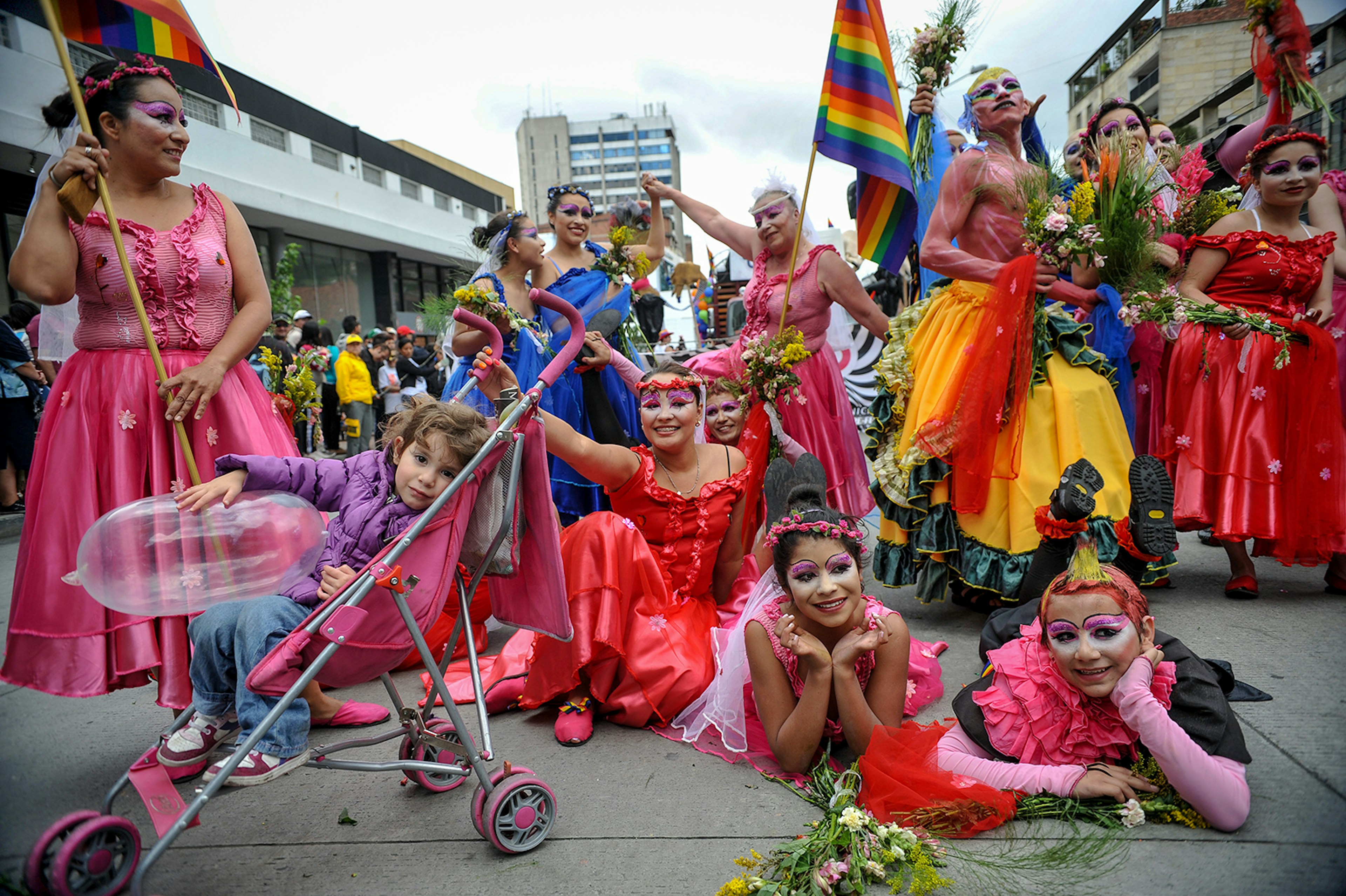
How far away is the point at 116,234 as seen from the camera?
242 centimetres

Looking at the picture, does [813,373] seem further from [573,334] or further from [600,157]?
[600,157]

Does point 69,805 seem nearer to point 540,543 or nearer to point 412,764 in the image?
point 412,764

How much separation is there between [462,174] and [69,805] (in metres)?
29.0

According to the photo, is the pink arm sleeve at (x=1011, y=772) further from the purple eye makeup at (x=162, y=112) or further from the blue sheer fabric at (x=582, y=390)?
the purple eye makeup at (x=162, y=112)

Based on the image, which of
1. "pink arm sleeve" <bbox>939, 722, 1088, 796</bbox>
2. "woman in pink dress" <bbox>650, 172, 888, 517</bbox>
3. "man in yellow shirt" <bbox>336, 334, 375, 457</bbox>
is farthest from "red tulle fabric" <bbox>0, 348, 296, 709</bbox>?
"man in yellow shirt" <bbox>336, 334, 375, 457</bbox>

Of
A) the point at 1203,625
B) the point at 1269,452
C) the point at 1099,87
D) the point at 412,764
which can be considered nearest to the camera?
the point at 412,764

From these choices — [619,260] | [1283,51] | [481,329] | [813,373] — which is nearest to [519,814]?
[481,329]

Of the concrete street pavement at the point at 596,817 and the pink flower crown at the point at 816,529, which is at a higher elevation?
the pink flower crown at the point at 816,529

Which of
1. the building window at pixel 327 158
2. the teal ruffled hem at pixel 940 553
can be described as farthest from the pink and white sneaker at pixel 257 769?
the building window at pixel 327 158

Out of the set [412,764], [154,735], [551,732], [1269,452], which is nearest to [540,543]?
[412,764]

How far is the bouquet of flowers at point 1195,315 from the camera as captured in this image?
13.0 ft

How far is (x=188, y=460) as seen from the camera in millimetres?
2561

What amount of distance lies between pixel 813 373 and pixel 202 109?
3479 mm

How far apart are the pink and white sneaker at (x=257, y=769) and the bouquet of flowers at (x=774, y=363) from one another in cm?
269
